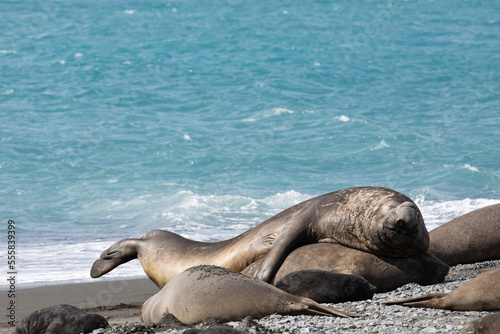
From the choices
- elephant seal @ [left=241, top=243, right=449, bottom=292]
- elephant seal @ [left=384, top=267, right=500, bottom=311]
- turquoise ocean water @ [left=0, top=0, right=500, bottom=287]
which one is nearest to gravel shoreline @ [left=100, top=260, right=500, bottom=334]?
elephant seal @ [left=384, top=267, right=500, bottom=311]

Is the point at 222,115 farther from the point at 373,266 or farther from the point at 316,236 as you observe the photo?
the point at 373,266

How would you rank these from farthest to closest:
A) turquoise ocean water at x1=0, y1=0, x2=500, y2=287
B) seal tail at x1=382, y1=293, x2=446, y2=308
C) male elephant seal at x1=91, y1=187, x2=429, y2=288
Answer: turquoise ocean water at x1=0, y1=0, x2=500, y2=287, male elephant seal at x1=91, y1=187, x2=429, y2=288, seal tail at x1=382, y1=293, x2=446, y2=308

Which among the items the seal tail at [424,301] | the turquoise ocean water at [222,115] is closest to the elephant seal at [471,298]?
the seal tail at [424,301]

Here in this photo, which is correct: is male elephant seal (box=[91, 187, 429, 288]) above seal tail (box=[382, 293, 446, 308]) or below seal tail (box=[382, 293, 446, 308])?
above

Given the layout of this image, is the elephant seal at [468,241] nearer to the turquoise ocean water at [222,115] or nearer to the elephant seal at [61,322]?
the turquoise ocean water at [222,115]

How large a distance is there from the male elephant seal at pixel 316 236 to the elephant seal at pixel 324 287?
0.70 meters

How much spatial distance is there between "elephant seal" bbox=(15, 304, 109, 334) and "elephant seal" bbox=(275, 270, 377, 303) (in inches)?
52.6

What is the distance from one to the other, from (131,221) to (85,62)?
527 inches

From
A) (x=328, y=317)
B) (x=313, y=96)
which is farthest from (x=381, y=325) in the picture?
(x=313, y=96)

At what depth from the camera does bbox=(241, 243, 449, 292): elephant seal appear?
18.8 ft

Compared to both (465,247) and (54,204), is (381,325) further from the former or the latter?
(54,204)

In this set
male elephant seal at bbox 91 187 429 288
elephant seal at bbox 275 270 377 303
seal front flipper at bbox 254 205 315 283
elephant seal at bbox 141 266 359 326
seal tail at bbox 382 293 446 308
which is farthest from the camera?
seal front flipper at bbox 254 205 315 283

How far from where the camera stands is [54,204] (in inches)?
493

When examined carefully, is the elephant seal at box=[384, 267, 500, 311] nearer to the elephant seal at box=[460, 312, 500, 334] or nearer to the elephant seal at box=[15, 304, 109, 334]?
the elephant seal at box=[460, 312, 500, 334]
